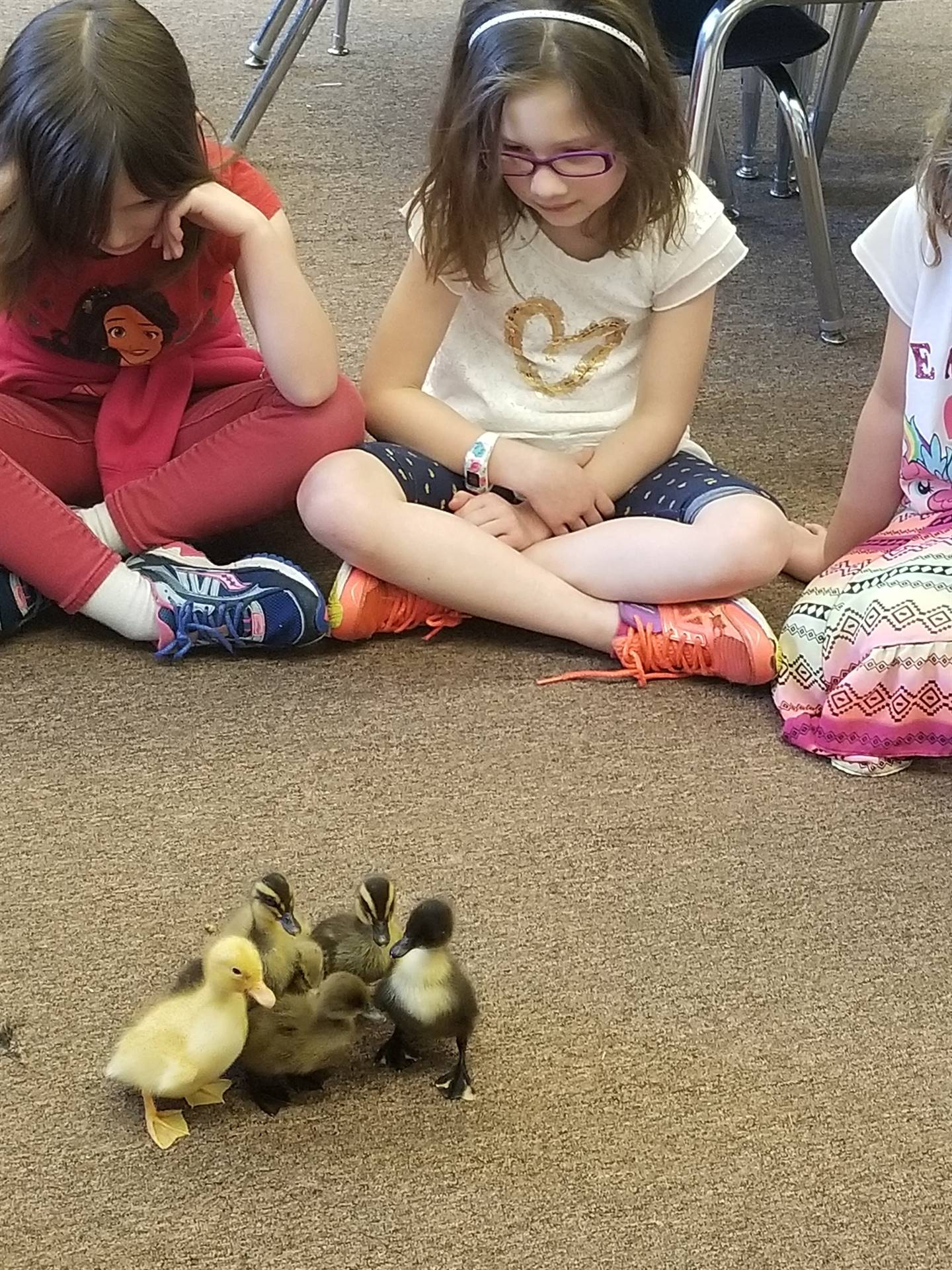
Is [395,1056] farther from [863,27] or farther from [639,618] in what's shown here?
[863,27]

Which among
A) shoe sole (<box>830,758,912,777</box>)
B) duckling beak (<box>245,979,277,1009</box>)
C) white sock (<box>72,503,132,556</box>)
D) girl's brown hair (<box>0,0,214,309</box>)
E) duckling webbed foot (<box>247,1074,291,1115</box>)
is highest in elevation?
girl's brown hair (<box>0,0,214,309</box>)

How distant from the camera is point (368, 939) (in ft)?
2.64

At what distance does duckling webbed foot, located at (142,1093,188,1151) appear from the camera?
0.77 meters

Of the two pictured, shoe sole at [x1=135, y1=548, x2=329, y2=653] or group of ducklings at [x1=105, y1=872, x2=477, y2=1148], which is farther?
shoe sole at [x1=135, y1=548, x2=329, y2=653]

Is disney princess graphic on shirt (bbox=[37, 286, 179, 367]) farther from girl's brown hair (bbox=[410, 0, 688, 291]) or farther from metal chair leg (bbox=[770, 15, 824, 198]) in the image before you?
metal chair leg (bbox=[770, 15, 824, 198])

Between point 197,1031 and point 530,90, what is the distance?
0.76m

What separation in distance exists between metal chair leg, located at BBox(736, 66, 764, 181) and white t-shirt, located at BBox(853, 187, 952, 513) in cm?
108

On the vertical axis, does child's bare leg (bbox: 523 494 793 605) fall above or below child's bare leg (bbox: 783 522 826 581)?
above

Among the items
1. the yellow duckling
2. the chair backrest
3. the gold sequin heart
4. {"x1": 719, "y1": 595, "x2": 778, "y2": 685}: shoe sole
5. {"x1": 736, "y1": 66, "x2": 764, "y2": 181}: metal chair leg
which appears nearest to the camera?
the yellow duckling

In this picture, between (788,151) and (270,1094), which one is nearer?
(270,1094)

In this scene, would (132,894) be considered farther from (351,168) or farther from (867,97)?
(867,97)

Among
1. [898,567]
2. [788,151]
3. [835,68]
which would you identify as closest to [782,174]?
[788,151]

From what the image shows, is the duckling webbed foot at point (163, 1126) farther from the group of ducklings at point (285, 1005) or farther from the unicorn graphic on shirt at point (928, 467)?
the unicorn graphic on shirt at point (928, 467)

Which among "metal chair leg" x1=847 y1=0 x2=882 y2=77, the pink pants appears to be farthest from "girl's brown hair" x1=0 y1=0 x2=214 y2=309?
"metal chair leg" x1=847 y1=0 x2=882 y2=77
